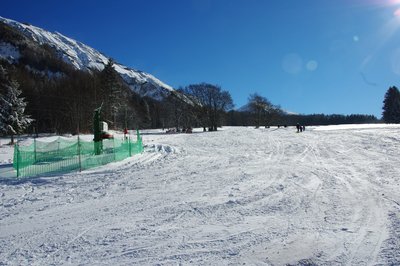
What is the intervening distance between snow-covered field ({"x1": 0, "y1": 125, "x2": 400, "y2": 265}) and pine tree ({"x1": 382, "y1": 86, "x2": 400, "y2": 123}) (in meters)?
69.2

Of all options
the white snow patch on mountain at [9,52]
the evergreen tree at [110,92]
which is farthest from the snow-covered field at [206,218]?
the white snow patch on mountain at [9,52]

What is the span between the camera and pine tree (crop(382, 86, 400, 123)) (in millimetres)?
74562

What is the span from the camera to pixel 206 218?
27.2 ft

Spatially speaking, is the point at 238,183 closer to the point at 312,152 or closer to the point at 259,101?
the point at 312,152

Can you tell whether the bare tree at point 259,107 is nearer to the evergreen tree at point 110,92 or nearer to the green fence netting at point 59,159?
the evergreen tree at point 110,92

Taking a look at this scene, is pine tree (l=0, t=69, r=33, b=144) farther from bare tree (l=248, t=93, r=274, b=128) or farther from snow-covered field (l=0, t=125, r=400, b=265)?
bare tree (l=248, t=93, r=274, b=128)

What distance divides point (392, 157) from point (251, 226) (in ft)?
48.4

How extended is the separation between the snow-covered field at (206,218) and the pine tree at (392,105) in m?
69.2

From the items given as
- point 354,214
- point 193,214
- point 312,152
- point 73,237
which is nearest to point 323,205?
point 354,214

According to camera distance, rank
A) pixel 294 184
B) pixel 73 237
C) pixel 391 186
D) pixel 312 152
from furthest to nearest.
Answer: pixel 312 152
pixel 294 184
pixel 391 186
pixel 73 237

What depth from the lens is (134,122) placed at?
93938 mm

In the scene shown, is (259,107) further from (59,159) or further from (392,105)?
(59,159)

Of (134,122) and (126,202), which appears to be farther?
(134,122)

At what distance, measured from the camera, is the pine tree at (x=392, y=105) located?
245ft
